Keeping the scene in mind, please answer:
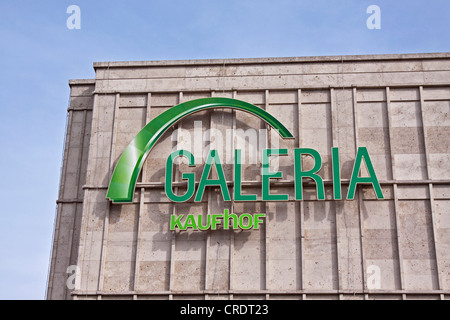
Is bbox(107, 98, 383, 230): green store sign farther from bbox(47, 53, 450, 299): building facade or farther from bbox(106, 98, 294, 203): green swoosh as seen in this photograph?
bbox(47, 53, 450, 299): building facade

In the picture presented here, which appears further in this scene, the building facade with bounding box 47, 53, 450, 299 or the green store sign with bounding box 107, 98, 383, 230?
the green store sign with bounding box 107, 98, 383, 230

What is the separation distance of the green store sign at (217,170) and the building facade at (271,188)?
0.35 m

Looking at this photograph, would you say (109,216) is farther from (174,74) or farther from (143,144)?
(174,74)

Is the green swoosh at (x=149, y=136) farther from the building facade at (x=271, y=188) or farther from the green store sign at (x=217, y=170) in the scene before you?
the building facade at (x=271, y=188)

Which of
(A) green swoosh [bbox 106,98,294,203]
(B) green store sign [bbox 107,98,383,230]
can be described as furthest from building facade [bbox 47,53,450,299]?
(A) green swoosh [bbox 106,98,294,203]

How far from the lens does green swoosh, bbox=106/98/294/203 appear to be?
83.7ft

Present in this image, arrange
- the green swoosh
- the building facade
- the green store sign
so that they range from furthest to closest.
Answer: the green swoosh
the green store sign
the building facade

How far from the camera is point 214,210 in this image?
82.9 feet

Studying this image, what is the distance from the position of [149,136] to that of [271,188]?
18.1 ft

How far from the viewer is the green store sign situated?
81.4ft

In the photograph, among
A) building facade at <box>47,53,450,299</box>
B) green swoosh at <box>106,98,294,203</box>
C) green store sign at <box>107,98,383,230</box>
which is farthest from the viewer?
green swoosh at <box>106,98,294,203</box>

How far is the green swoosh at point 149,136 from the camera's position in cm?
2550

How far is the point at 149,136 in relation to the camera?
26281 mm

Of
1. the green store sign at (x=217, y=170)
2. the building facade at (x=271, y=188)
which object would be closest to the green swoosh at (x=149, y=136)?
the green store sign at (x=217, y=170)
